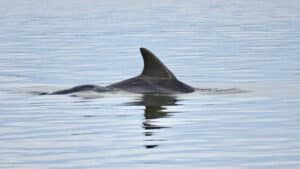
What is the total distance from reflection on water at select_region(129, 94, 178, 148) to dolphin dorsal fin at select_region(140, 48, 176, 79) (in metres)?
0.61

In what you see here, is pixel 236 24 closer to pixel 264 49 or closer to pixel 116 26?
pixel 116 26

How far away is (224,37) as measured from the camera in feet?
143

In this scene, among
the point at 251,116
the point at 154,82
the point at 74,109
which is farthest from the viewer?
the point at 154,82

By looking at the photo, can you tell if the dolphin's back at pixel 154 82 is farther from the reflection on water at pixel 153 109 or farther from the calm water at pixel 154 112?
the calm water at pixel 154 112

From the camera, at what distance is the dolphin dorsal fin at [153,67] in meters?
20.2

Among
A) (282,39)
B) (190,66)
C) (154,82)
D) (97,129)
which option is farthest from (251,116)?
(282,39)

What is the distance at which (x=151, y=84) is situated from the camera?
2064 cm

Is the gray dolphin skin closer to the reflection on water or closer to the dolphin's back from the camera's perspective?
the dolphin's back

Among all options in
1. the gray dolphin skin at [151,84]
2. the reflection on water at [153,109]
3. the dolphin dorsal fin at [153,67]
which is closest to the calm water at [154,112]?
the reflection on water at [153,109]

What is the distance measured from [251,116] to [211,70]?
10.3 metres

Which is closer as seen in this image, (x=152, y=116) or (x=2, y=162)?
(x=2, y=162)

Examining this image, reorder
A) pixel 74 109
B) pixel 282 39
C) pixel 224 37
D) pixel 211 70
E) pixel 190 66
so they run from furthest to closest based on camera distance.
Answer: pixel 224 37
pixel 282 39
pixel 190 66
pixel 211 70
pixel 74 109

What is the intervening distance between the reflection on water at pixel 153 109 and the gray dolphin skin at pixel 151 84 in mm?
420

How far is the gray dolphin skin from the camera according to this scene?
67.1 feet
